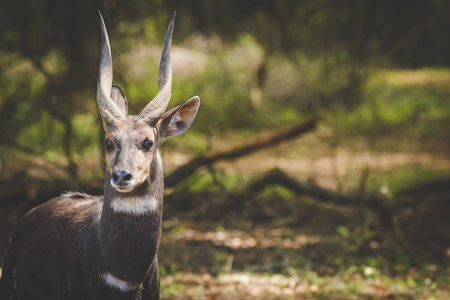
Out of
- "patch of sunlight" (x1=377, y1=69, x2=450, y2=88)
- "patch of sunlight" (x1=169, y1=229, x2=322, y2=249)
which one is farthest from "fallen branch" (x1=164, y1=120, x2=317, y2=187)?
"patch of sunlight" (x1=377, y1=69, x2=450, y2=88)

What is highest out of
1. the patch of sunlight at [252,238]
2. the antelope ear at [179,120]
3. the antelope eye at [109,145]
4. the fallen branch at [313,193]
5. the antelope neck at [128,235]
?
the antelope ear at [179,120]

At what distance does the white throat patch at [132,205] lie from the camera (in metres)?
3.47

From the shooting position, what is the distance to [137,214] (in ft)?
11.4

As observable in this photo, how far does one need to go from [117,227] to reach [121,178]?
0.41 meters

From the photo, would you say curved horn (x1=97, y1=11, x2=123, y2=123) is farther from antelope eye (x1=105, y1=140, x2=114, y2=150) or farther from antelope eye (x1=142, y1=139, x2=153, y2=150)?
antelope eye (x1=142, y1=139, x2=153, y2=150)

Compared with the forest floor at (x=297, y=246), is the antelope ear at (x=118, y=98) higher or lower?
higher

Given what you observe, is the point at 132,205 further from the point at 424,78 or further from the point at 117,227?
the point at 424,78

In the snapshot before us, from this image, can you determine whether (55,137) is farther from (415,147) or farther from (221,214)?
(415,147)

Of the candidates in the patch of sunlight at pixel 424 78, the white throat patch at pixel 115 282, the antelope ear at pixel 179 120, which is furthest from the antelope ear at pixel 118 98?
the patch of sunlight at pixel 424 78

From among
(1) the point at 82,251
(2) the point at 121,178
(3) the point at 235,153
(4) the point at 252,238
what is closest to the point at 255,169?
(3) the point at 235,153

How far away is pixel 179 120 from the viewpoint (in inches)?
150

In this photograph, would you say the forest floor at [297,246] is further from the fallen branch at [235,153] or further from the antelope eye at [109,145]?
the antelope eye at [109,145]

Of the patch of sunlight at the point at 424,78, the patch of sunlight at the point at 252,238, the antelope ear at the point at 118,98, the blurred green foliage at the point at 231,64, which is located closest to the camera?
the antelope ear at the point at 118,98

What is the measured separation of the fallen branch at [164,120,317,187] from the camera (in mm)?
7672
